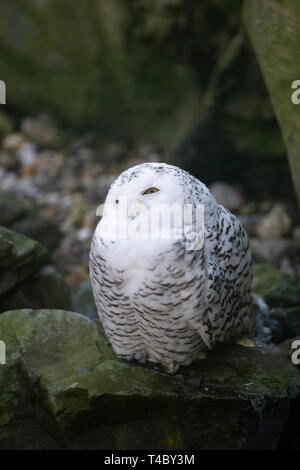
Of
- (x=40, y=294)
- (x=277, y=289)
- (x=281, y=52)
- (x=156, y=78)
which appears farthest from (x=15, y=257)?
(x=156, y=78)

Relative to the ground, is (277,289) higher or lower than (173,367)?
higher

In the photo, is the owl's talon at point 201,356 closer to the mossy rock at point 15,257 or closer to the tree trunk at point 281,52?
the mossy rock at point 15,257

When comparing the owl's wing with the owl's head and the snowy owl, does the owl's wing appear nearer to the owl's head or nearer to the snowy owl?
the snowy owl

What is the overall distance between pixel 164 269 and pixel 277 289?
1537mm

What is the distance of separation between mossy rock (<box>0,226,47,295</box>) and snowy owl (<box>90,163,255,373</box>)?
719 millimetres

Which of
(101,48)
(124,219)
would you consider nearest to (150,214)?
(124,219)

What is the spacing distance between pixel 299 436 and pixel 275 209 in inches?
101

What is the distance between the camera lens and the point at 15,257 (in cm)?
284

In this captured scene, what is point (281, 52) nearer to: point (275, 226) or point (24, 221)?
point (275, 226)

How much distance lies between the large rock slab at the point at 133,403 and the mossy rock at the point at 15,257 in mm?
466

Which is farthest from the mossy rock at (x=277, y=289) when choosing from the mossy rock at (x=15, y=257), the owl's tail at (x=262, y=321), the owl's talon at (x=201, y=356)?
the mossy rock at (x=15, y=257)

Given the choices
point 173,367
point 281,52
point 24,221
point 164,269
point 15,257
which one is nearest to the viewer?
point 164,269

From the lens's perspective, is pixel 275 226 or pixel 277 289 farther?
pixel 275 226

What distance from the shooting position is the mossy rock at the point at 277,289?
334 cm
